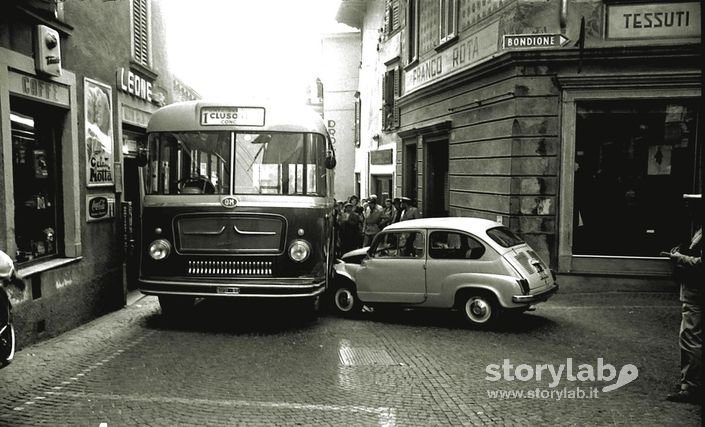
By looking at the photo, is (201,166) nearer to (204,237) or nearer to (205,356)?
(204,237)

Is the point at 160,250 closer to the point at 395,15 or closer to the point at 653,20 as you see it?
the point at 653,20

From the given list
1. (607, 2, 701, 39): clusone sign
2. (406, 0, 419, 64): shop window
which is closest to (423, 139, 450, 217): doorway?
(406, 0, 419, 64): shop window

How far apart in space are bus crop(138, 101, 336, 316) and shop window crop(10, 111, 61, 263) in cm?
129

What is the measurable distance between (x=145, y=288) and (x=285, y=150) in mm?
2684

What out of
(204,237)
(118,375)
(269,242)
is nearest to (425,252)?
(269,242)

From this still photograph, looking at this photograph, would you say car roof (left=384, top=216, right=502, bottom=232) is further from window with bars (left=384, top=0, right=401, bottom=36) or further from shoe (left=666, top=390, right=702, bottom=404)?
window with bars (left=384, top=0, right=401, bottom=36)

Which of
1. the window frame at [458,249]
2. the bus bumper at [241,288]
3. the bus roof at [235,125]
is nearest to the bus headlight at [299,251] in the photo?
the bus bumper at [241,288]

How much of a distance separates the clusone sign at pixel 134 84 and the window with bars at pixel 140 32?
33 cm

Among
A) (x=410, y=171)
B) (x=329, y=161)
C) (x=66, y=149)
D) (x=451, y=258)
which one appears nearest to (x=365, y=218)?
(x=410, y=171)

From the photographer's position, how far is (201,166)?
29.6 ft

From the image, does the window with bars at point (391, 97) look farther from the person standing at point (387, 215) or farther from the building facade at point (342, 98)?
the building facade at point (342, 98)

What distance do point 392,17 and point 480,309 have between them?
15025 mm

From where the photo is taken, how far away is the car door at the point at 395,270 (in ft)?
31.0

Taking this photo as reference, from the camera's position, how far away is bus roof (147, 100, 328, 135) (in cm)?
900
